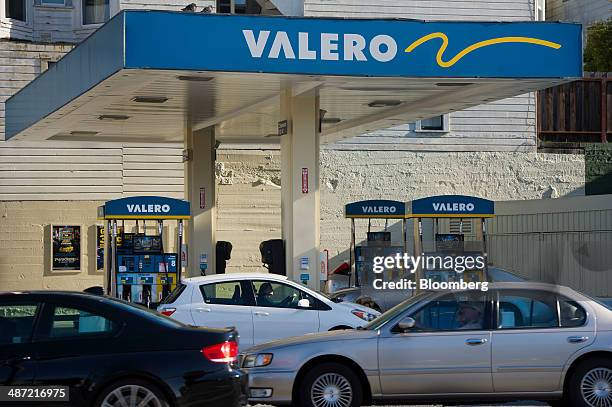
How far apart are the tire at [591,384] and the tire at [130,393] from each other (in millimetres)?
4610

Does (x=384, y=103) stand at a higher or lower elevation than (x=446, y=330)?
Result: higher

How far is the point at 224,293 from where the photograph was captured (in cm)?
1648

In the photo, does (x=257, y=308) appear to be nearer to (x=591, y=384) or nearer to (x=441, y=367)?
(x=441, y=367)

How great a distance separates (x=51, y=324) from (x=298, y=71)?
8548mm

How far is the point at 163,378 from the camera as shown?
986 centimetres

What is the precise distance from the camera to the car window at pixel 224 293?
1633 cm

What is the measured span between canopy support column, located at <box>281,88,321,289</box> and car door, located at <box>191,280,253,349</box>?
3.64 m

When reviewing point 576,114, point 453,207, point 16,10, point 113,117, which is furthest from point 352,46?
point 576,114

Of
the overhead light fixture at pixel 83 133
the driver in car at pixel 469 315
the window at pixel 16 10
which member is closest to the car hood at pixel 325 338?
the driver in car at pixel 469 315

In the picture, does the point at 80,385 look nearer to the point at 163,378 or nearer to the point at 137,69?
the point at 163,378

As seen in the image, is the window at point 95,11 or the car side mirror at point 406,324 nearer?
the car side mirror at point 406,324

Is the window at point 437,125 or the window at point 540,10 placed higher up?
the window at point 540,10

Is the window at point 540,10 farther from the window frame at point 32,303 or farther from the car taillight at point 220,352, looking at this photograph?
the window frame at point 32,303

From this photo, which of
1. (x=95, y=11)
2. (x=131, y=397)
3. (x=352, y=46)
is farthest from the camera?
(x=95, y=11)
